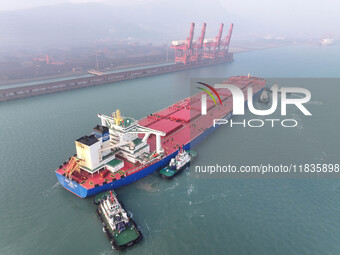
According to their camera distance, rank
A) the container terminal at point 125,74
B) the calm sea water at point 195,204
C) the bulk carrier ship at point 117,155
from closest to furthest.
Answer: the calm sea water at point 195,204, the bulk carrier ship at point 117,155, the container terminal at point 125,74

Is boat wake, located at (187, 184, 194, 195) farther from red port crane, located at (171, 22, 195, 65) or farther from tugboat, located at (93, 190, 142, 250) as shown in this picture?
red port crane, located at (171, 22, 195, 65)

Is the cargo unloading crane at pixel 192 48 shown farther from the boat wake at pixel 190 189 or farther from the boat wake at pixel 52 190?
the boat wake at pixel 52 190

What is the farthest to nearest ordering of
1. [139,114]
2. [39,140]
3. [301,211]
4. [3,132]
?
[139,114]
[3,132]
[39,140]
[301,211]

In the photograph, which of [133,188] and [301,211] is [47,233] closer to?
[133,188]

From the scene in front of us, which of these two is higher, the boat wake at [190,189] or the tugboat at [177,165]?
the tugboat at [177,165]

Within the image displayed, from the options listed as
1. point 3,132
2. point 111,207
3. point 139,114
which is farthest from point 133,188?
point 3,132

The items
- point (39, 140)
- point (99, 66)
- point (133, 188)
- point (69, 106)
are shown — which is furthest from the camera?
point (99, 66)

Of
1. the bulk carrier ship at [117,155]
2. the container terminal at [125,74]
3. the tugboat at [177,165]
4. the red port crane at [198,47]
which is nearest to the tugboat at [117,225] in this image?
the bulk carrier ship at [117,155]
